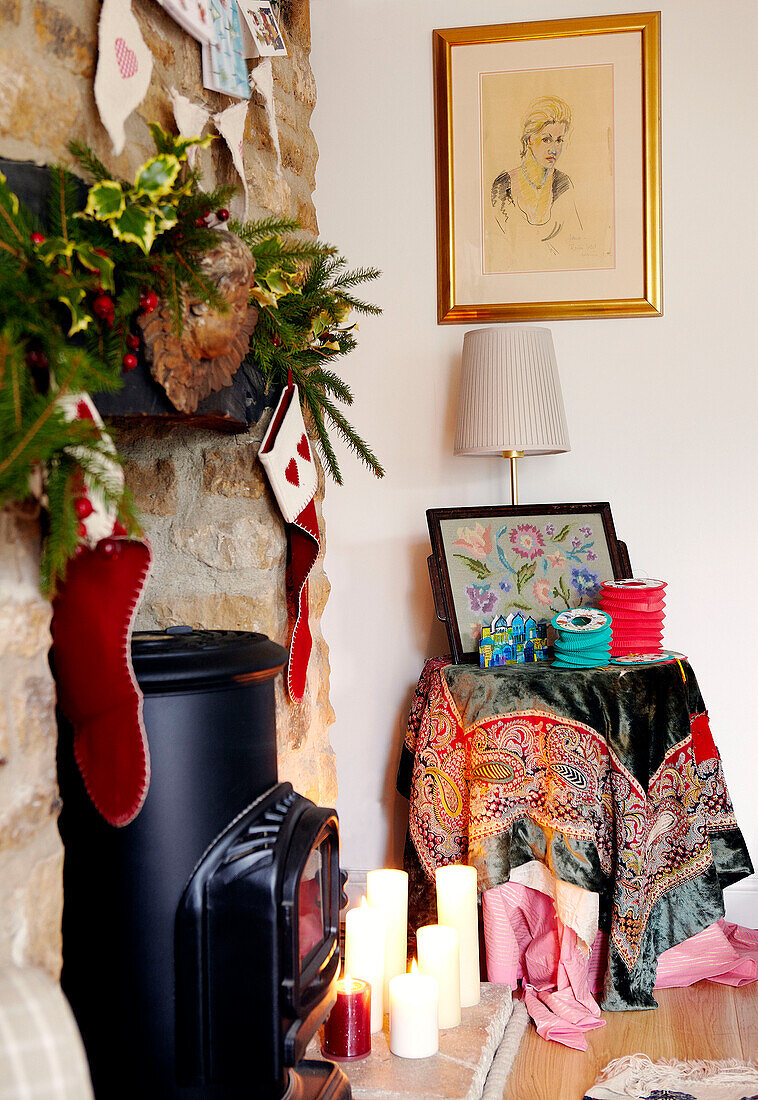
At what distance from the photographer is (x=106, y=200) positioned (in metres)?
1.14

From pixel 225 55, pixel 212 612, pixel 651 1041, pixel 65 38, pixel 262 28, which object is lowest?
pixel 651 1041

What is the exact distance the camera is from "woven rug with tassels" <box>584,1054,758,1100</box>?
1.84m

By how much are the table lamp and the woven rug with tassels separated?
4.38 ft

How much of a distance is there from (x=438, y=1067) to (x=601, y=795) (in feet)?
2.25

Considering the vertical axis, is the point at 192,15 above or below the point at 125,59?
above

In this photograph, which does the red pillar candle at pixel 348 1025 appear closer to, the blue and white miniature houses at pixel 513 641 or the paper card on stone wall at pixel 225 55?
the blue and white miniature houses at pixel 513 641

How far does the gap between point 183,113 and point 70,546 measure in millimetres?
899

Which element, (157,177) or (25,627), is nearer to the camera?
(25,627)

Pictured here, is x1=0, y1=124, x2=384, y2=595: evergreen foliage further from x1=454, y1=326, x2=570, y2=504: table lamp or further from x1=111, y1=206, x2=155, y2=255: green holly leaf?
x1=454, y1=326, x2=570, y2=504: table lamp

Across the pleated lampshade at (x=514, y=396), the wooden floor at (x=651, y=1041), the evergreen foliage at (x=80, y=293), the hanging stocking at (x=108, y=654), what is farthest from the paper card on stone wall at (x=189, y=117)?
the wooden floor at (x=651, y=1041)

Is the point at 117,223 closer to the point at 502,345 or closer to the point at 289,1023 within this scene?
the point at 289,1023

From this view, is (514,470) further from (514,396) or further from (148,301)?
(148,301)

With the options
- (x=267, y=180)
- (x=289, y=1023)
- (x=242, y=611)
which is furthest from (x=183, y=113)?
(x=289, y=1023)

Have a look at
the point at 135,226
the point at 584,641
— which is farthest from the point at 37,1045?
the point at 584,641
